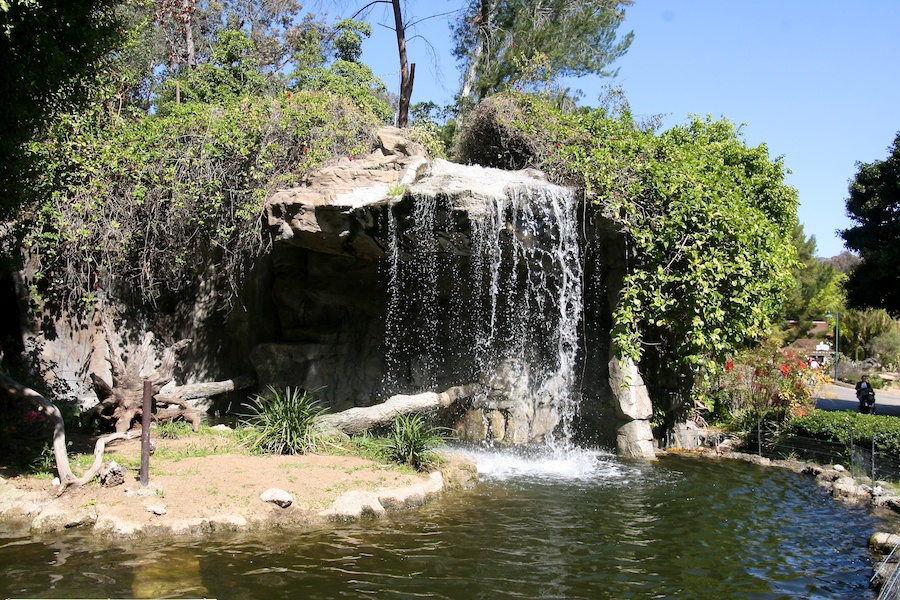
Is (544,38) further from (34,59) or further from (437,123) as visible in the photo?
(34,59)

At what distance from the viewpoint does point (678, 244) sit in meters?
12.1

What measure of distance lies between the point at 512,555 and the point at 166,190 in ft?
32.3

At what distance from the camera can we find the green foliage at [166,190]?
41.1 feet

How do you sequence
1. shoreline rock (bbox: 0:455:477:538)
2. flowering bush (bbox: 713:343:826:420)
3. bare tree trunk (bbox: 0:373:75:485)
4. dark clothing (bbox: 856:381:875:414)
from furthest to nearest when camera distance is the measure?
1. dark clothing (bbox: 856:381:875:414)
2. flowering bush (bbox: 713:343:826:420)
3. bare tree trunk (bbox: 0:373:75:485)
4. shoreline rock (bbox: 0:455:477:538)

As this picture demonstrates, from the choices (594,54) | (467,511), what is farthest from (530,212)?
(594,54)

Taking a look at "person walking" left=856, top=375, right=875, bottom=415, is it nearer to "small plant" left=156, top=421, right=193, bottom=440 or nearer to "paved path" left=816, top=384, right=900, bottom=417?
"paved path" left=816, top=384, right=900, bottom=417

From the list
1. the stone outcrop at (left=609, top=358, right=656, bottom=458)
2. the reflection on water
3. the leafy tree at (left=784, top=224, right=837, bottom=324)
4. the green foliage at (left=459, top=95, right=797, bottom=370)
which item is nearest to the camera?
the reflection on water

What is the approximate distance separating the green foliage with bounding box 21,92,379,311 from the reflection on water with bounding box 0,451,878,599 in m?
7.03

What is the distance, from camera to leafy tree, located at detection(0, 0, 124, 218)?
25.3ft

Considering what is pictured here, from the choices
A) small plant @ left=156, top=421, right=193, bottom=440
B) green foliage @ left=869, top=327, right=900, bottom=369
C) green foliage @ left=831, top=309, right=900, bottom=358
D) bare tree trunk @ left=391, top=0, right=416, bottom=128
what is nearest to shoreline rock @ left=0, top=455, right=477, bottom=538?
small plant @ left=156, top=421, right=193, bottom=440

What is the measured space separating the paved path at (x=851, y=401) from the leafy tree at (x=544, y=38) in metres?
11.7

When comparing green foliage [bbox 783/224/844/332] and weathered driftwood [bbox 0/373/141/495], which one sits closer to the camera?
weathered driftwood [bbox 0/373/141/495]

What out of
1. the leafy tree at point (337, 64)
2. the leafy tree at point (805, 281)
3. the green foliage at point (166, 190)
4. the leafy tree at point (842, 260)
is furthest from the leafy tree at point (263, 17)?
the leafy tree at point (842, 260)

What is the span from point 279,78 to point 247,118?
487 inches
